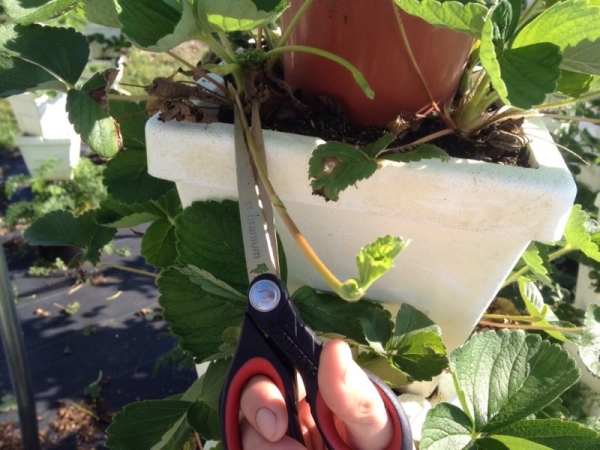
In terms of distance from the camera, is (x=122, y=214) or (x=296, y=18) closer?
(x=296, y=18)

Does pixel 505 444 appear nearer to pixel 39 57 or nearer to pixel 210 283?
pixel 210 283

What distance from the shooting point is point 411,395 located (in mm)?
Answer: 434

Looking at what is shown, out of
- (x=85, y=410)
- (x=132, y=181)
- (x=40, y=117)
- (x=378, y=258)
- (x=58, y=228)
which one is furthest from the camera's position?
(x=40, y=117)

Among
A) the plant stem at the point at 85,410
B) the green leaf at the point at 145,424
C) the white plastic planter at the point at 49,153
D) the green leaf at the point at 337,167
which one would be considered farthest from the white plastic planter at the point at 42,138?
the green leaf at the point at 337,167

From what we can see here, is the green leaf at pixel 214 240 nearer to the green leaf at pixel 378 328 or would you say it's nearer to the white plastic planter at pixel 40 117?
the green leaf at pixel 378 328

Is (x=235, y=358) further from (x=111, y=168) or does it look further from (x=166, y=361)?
(x=166, y=361)

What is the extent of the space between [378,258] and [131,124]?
0.96ft

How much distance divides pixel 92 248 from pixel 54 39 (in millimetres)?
221

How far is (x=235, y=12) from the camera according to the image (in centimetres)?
28

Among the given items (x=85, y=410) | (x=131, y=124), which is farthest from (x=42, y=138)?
(x=131, y=124)

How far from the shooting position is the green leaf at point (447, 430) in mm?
319

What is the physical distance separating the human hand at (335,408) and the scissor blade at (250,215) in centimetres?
6

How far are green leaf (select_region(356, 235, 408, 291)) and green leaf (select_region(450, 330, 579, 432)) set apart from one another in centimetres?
13

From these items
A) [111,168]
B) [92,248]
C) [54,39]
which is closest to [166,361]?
[92,248]
